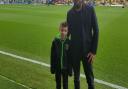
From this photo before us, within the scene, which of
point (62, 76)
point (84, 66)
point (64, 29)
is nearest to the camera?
point (84, 66)

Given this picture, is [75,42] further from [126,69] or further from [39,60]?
[39,60]

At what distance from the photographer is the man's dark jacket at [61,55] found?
7.59 meters

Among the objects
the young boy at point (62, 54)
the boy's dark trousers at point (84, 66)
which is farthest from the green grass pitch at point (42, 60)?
the boy's dark trousers at point (84, 66)

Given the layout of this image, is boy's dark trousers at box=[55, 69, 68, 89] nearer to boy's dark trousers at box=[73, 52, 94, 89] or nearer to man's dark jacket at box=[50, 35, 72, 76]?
man's dark jacket at box=[50, 35, 72, 76]

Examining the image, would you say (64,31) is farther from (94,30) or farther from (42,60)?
(42,60)

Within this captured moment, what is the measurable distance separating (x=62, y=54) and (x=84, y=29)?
31.4 inches

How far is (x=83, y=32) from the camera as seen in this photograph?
7117mm

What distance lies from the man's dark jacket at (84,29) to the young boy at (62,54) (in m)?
0.29

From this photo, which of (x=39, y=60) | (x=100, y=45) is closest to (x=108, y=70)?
(x=39, y=60)

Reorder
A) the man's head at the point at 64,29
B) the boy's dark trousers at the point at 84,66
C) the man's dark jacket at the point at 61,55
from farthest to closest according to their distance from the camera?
the man's dark jacket at the point at 61,55
the man's head at the point at 64,29
the boy's dark trousers at the point at 84,66

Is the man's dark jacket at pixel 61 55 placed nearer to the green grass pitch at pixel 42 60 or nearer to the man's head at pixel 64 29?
the man's head at pixel 64 29

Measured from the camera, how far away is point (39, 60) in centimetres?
1179

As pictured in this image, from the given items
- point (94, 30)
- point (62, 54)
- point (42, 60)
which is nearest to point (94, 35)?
point (94, 30)

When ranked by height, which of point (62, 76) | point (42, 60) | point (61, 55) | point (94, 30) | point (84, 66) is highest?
point (94, 30)
